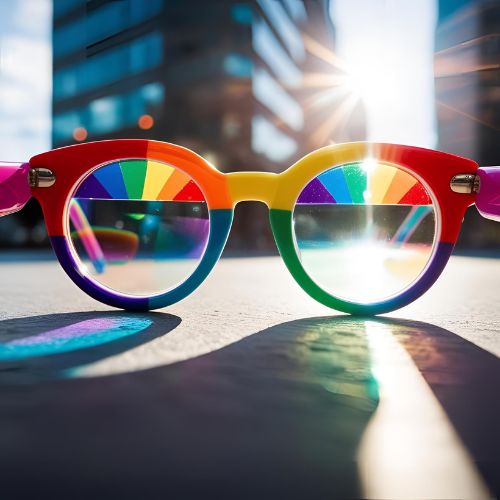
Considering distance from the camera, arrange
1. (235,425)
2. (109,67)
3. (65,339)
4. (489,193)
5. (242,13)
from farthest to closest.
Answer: (242,13) → (109,67) → (489,193) → (65,339) → (235,425)

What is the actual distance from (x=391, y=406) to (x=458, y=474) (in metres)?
0.13

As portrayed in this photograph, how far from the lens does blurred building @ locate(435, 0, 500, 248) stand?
13.3 m

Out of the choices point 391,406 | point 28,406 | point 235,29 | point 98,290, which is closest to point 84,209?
point 98,290

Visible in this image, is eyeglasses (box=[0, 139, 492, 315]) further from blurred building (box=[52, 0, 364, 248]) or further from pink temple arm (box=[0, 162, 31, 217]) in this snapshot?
blurred building (box=[52, 0, 364, 248])

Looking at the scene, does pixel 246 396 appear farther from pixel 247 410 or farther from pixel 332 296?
pixel 332 296

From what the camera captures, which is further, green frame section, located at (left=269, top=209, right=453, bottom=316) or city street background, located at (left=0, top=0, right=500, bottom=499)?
green frame section, located at (left=269, top=209, right=453, bottom=316)

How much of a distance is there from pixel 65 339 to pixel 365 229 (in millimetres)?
658

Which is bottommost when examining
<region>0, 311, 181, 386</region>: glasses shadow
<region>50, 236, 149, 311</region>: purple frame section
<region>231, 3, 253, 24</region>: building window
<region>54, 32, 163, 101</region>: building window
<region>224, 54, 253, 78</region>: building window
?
<region>0, 311, 181, 386</region>: glasses shadow

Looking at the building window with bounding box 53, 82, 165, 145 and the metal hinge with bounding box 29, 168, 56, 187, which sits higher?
the building window with bounding box 53, 82, 165, 145

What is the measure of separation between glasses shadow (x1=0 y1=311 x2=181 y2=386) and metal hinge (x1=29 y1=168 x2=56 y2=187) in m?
0.26

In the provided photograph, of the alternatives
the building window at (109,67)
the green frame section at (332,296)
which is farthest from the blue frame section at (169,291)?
the building window at (109,67)

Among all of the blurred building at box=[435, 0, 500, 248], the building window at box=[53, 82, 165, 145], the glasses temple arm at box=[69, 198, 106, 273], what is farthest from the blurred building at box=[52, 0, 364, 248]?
the glasses temple arm at box=[69, 198, 106, 273]

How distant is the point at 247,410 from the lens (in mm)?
471

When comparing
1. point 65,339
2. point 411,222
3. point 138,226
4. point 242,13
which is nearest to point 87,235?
point 138,226
